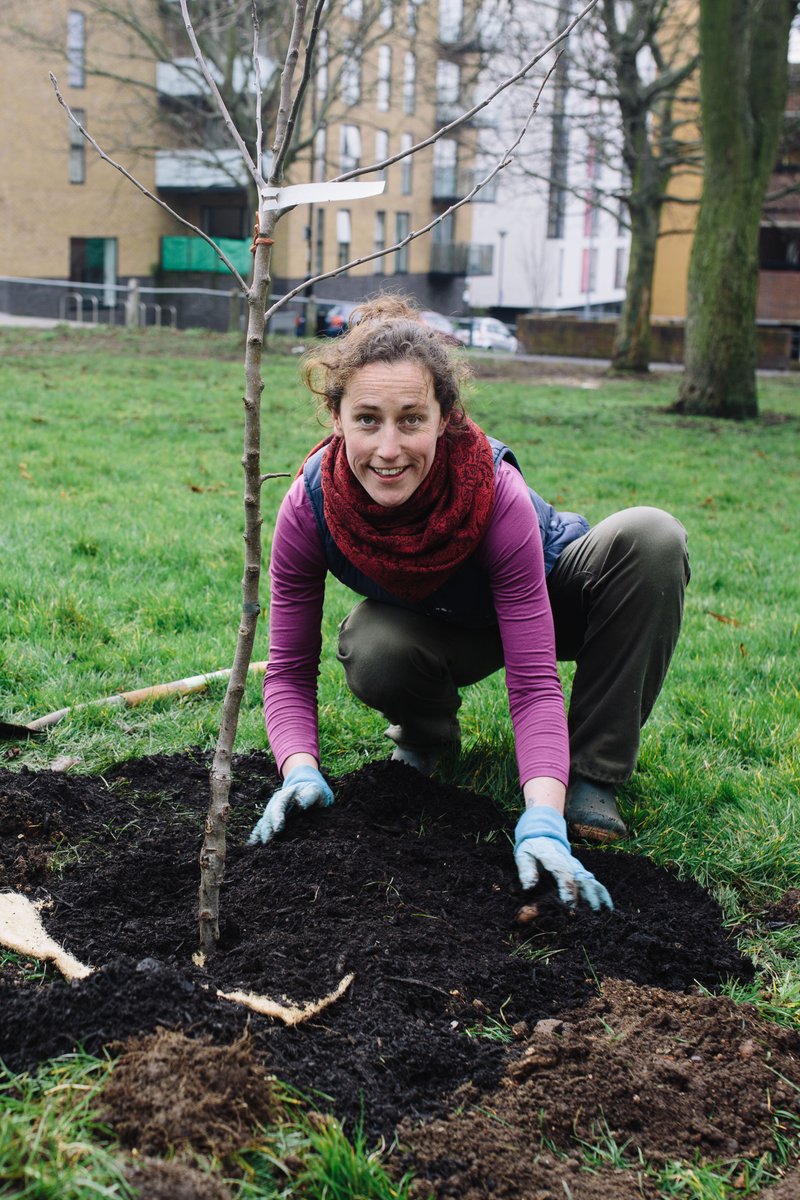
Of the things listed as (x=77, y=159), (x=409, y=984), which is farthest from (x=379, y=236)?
(x=409, y=984)

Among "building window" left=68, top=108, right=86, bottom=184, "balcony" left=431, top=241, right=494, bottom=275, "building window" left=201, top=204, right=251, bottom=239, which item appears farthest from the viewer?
"balcony" left=431, top=241, right=494, bottom=275

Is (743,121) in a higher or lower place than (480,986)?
higher

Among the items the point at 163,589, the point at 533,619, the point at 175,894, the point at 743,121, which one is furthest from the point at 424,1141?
the point at 743,121

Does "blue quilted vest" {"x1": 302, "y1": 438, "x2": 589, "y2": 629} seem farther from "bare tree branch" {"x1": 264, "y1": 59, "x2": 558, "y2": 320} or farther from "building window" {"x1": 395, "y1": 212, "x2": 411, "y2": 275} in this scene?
"building window" {"x1": 395, "y1": 212, "x2": 411, "y2": 275}

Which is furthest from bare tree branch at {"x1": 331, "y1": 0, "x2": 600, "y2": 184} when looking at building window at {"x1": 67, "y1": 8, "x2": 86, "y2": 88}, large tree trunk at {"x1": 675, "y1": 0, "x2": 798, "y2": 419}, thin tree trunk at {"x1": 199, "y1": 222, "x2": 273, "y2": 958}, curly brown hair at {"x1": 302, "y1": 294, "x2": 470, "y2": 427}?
building window at {"x1": 67, "y1": 8, "x2": 86, "y2": 88}

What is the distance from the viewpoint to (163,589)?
509 cm

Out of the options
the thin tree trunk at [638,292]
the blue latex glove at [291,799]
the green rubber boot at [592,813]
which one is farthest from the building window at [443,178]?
the blue latex glove at [291,799]

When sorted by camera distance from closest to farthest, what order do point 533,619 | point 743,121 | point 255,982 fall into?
point 255,982
point 533,619
point 743,121

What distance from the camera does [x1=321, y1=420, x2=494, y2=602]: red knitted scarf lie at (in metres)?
2.77

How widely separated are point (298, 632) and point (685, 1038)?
4.67 feet

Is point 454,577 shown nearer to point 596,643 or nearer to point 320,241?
point 596,643

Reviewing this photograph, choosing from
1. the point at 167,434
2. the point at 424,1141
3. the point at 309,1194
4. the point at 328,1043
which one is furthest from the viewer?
the point at 167,434

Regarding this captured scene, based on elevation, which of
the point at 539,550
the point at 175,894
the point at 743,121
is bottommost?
the point at 175,894

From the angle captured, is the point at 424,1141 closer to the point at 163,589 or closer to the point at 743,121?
the point at 163,589
